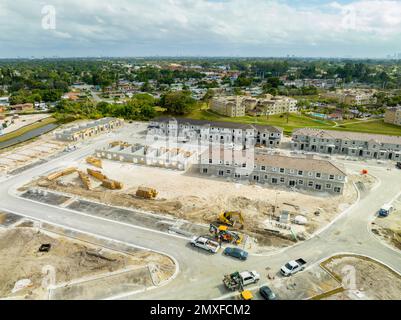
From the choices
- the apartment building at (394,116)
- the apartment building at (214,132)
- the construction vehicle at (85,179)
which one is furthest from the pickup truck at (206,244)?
the apartment building at (394,116)

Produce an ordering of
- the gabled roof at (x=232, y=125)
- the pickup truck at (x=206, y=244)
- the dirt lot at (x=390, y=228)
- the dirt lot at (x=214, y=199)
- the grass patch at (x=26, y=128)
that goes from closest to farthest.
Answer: the pickup truck at (x=206, y=244) < the dirt lot at (x=390, y=228) < the dirt lot at (x=214, y=199) < the gabled roof at (x=232, y=125) < the grass patch at (x=26, y=128)

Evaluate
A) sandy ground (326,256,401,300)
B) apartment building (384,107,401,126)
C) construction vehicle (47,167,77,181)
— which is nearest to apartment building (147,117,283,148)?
construction vehicle (47,167,77,181)

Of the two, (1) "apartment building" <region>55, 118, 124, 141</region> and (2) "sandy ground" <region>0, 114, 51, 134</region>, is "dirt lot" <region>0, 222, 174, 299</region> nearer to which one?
(1) "apartment building" <region>55, 118, 124, 141</region>

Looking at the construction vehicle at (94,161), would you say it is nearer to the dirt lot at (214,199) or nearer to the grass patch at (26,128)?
the dirt lot at (214,199)

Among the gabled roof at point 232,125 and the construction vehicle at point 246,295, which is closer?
the construction vehicle at point 246,295

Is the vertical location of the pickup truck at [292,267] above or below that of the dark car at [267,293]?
above

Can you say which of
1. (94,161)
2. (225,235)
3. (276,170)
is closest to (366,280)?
(225,235)

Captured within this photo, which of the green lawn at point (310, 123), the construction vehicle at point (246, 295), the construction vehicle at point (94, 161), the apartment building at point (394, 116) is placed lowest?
the construction vehicle at point (246, 295)

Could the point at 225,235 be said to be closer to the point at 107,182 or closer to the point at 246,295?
the point at 246,295
